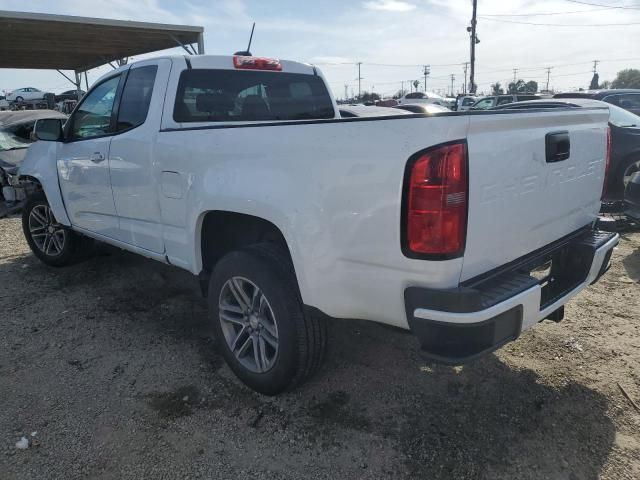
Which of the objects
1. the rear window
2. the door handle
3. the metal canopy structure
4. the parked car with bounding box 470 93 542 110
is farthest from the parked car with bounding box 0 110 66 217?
the parked car with bounding box 470 93 542 110

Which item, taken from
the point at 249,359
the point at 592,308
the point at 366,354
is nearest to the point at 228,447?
the point at 249,359

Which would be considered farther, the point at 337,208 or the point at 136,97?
the point at 136,97

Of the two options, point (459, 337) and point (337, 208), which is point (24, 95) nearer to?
point (337, 208)

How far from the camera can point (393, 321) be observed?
2205mm

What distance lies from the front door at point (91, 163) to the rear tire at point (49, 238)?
2.06 ft

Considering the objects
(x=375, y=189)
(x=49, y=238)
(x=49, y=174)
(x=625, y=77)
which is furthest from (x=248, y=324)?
(x=625, y=77)

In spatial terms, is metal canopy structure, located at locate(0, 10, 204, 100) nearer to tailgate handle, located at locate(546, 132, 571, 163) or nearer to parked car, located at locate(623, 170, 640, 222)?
parked car, located at locate(623, 170, 640, 222)

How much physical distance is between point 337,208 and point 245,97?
1.91 m

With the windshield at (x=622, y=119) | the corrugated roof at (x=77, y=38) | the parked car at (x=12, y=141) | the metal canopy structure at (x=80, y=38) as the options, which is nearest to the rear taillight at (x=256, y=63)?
the parked car at (x=12, y=141)

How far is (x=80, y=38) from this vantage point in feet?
37.9

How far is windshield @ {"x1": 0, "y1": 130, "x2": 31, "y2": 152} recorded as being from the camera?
29.3 ft

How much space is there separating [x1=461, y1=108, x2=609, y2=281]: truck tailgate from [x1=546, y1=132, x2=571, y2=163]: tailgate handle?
0.02 meters

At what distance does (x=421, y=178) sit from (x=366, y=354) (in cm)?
177

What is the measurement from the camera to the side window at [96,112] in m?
3.92
